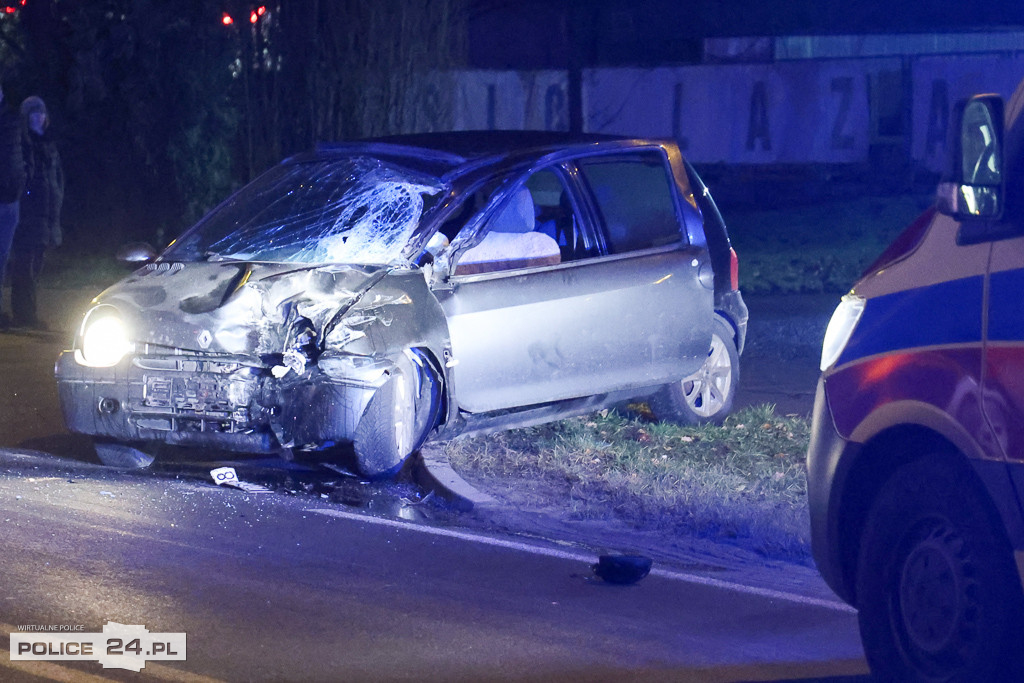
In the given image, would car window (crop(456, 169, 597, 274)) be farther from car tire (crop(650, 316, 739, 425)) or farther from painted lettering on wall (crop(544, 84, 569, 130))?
painted lettering on wall (crop(544, 84, 569, 130))

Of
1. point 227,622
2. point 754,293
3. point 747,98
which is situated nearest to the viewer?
point 227,622

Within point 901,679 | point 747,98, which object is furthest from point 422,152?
point 747,98

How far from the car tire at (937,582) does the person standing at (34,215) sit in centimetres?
950

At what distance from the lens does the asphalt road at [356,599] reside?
4973 millimetres

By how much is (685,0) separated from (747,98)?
2.15 metres

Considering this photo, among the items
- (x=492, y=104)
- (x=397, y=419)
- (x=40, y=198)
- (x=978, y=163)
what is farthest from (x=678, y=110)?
(x=978, y=163)

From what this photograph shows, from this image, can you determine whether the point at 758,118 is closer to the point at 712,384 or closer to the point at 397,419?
the point at 712,384

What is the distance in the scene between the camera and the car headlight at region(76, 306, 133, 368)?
7.26m

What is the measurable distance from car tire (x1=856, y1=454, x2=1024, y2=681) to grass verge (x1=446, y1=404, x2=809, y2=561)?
1888mm

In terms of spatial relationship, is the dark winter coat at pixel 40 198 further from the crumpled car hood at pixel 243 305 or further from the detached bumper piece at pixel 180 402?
the detached bumper piece at pixel 180 402

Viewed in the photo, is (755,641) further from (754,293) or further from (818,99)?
(818,99)

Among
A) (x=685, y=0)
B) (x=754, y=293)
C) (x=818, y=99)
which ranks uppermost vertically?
(x=685, y=0)

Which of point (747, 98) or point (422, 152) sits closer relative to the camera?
point (422, 152)

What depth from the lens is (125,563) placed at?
19.3 ft
